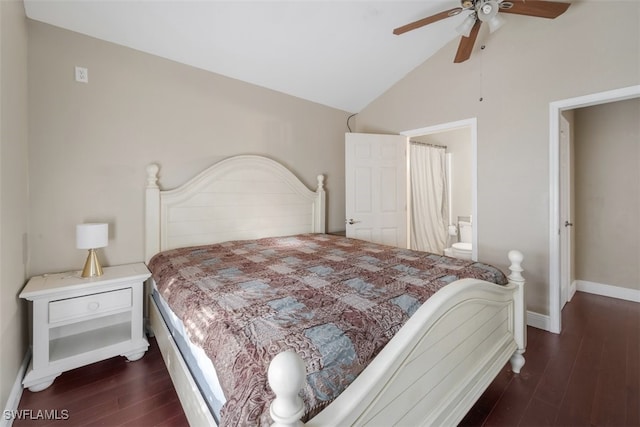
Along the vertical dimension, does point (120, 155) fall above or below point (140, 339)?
above

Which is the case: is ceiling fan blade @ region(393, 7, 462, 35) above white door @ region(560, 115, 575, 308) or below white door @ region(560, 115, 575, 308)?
above

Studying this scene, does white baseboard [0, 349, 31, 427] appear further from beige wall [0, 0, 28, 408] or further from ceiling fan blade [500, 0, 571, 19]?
ceiling fan blade [500, 0, 571, 19]

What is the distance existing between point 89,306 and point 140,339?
417mm

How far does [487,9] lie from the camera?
6.48 feet

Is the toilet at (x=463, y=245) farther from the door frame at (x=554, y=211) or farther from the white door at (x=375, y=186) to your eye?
the door frame at (x=554, y=211)

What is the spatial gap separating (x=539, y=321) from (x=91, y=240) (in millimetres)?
3747

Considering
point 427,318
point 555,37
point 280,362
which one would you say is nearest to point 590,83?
point 555,37

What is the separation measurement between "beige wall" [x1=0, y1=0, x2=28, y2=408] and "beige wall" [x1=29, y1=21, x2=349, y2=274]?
12 cm

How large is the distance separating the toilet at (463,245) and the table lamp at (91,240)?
13.5 feet

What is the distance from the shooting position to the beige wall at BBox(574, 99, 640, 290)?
318cm

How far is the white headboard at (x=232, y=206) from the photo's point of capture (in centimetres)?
253

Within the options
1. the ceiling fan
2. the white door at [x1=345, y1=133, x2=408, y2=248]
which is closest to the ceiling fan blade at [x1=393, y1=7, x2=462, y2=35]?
the ceiling fan

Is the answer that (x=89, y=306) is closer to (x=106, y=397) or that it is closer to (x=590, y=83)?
(x=106, y=397)

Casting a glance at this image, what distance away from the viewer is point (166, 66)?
8.54 feet
